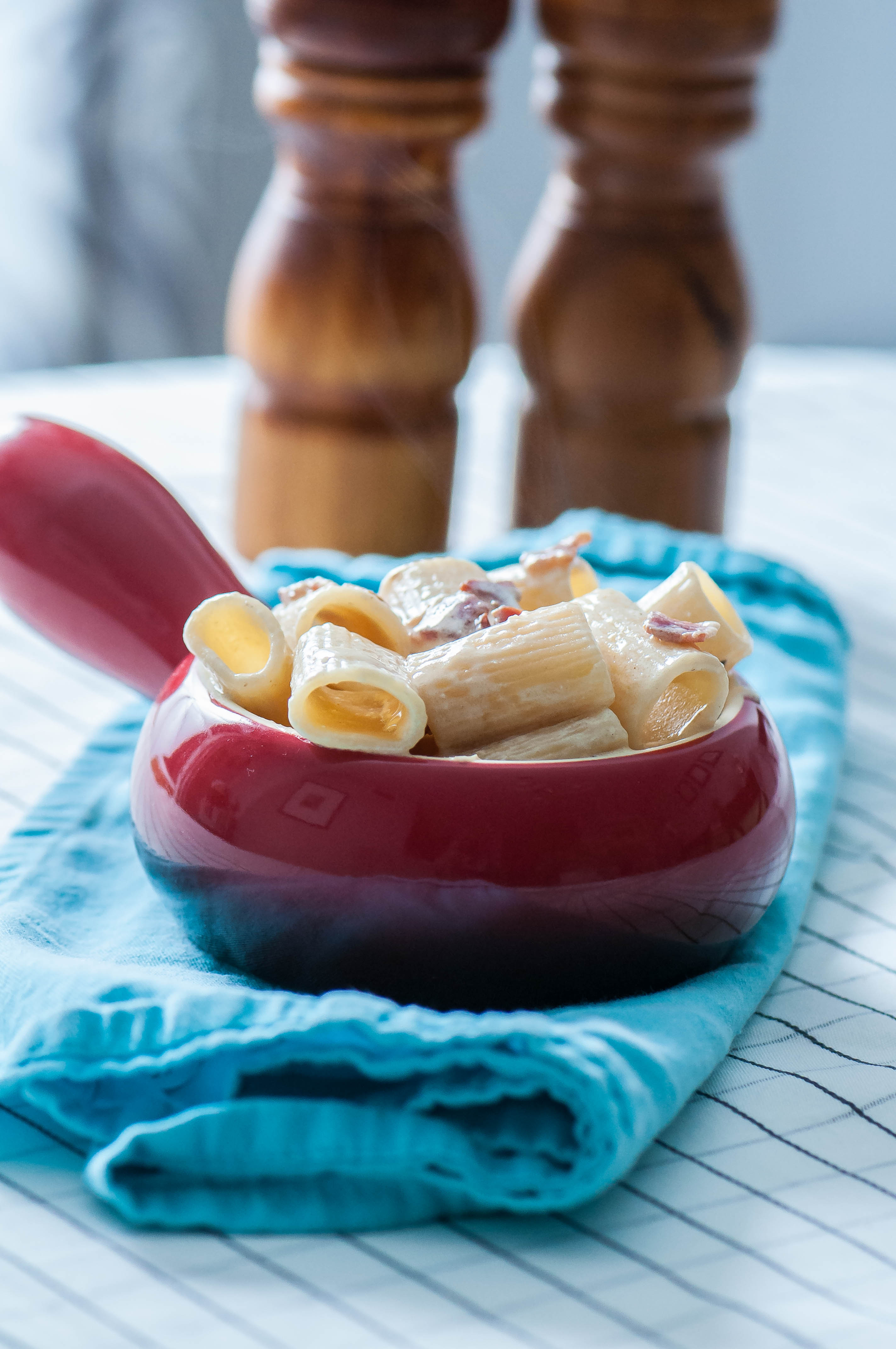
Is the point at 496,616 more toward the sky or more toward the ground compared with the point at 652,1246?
more toward the sky

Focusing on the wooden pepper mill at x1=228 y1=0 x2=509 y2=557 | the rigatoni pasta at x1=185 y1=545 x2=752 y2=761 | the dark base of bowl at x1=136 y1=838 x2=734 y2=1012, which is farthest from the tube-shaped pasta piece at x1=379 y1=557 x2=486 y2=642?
the wooden pepper mill at x1=228 y1=0 x2=509 y2=557

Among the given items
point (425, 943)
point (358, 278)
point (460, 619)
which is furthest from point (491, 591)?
point (358, 278)

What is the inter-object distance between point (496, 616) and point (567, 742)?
0.05 metres

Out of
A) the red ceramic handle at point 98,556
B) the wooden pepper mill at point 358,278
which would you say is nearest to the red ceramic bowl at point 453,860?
the red ceramic handle at point 98,556

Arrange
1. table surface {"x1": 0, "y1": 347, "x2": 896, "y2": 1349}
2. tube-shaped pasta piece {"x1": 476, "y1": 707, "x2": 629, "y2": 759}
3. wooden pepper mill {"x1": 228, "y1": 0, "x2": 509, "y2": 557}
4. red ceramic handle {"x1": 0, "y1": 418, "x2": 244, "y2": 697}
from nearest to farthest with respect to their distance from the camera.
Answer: table surface {"x1": 0, "y1": 347, "x2": 896, "y2": 1349} < tube-shaped pasta piece {"x1": 476, "y1": 707, "x2": 629, "y2": 759} < red ceramic handle {"x1": 0, "y1": 418, "x2": 244, "y2": 697} < wooden pepper mill {"x1": 228, "y1": 0, "x2": 509, "y2": 557}

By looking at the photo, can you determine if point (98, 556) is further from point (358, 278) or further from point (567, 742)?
point (358, 278)

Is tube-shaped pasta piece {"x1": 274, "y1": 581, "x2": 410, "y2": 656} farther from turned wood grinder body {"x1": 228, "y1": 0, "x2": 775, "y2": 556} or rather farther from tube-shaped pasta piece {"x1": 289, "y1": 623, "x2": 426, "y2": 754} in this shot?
turned wood grinder body {"x1": 228, "y1": 0, "x2": 775, "y2": 556}

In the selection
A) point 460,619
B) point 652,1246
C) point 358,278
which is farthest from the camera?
point 358,278

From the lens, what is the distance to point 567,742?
494mm

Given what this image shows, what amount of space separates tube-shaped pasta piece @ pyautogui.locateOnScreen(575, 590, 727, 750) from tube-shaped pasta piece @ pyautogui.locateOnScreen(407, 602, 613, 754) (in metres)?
0.01

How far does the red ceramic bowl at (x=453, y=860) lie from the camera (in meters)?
0.47

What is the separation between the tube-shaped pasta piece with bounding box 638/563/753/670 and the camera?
21.7 inches

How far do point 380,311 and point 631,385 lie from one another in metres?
0.16

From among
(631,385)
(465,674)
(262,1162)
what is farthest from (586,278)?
(262,1162)
